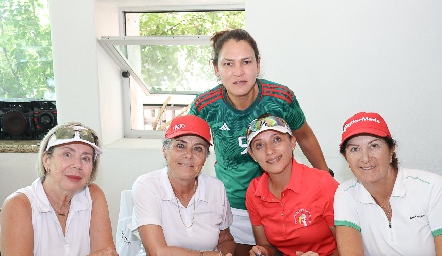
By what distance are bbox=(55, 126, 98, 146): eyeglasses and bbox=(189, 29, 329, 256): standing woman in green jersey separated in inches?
20.8

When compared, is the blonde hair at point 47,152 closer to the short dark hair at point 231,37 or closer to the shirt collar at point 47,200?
the shirt collar at point 47,200

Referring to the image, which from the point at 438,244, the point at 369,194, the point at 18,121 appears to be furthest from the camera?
the point at 18,121

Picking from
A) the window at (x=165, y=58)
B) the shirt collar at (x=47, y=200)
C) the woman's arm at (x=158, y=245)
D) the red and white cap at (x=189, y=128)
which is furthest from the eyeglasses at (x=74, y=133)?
the window at (x=165, y=58)

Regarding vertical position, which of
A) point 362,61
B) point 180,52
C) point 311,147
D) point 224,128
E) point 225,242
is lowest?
point 225,242

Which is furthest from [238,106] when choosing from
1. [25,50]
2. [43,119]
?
[25,50]

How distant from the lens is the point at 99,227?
1829mm

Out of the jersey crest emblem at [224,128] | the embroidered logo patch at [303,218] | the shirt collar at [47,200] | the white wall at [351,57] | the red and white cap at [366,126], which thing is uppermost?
the white wall at [351,57]

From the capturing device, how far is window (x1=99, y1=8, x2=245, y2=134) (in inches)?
133

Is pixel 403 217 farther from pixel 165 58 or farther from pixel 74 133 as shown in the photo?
pixel 165 58

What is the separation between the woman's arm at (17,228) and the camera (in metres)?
1.61

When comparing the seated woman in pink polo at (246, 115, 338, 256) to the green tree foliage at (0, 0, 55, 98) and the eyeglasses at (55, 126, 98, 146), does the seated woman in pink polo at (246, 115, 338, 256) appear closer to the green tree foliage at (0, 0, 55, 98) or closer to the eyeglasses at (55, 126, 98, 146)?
the eyeglasses at (55, 126, 98, 146)

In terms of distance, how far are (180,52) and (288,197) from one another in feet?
6.71

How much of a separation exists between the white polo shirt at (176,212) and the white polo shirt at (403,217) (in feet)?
1.80

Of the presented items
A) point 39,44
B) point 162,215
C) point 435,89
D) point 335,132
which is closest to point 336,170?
point 335,132
